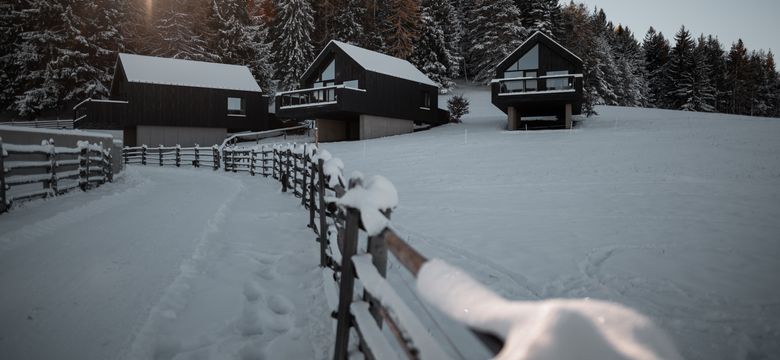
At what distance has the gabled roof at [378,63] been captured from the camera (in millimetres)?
30297

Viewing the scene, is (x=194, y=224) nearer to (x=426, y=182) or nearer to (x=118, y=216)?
(x=118, y=216)

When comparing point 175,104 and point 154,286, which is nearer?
point 154,286

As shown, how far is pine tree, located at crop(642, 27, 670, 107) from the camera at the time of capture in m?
68.6

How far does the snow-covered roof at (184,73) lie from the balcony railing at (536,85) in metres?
21.5

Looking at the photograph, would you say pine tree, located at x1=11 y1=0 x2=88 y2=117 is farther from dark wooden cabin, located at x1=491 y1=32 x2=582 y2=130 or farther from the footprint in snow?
the footprint in snow

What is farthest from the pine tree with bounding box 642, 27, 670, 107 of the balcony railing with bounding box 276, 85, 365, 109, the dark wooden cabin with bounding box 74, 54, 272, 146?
the dark wooden cabin with bounding box 74, 54, 272, 146

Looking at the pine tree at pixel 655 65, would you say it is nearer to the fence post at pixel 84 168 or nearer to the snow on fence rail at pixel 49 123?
the fence post at pixel 84 168

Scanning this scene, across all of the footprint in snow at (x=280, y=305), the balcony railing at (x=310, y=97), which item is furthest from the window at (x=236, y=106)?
the footprint in snow at (x=280, y=305)

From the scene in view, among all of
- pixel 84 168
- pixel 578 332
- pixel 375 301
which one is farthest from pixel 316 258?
Answer: pixel 84 168

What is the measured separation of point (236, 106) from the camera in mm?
35969

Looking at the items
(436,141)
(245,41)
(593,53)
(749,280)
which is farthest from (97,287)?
(593,53)

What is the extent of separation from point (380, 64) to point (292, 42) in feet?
47.0

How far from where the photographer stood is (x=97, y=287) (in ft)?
15.4

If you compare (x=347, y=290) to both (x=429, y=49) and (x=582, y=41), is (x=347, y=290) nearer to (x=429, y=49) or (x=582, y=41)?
(x=429, y=49)
